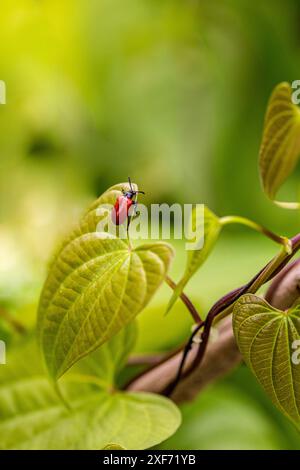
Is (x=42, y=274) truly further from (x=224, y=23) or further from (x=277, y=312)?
(x=224, y=23)

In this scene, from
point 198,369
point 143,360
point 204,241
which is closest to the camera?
point 204,241

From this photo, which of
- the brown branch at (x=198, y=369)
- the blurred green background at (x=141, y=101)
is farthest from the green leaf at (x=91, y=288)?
the blurred green background at (x=141, y=101)

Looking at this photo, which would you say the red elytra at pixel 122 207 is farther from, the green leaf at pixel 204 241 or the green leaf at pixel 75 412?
the green leaf at pixel 75 412

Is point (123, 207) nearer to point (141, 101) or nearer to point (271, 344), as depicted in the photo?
point (271, 344)

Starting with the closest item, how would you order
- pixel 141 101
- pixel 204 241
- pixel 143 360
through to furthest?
pixel 204 241 → pixel 143 360 → pixel 141 101

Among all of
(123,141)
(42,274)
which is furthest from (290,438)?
(123,141)

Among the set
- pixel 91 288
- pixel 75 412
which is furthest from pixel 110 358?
pixel 91 288

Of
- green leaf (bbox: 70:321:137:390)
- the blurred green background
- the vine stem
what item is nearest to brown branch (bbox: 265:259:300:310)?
the vine stem
